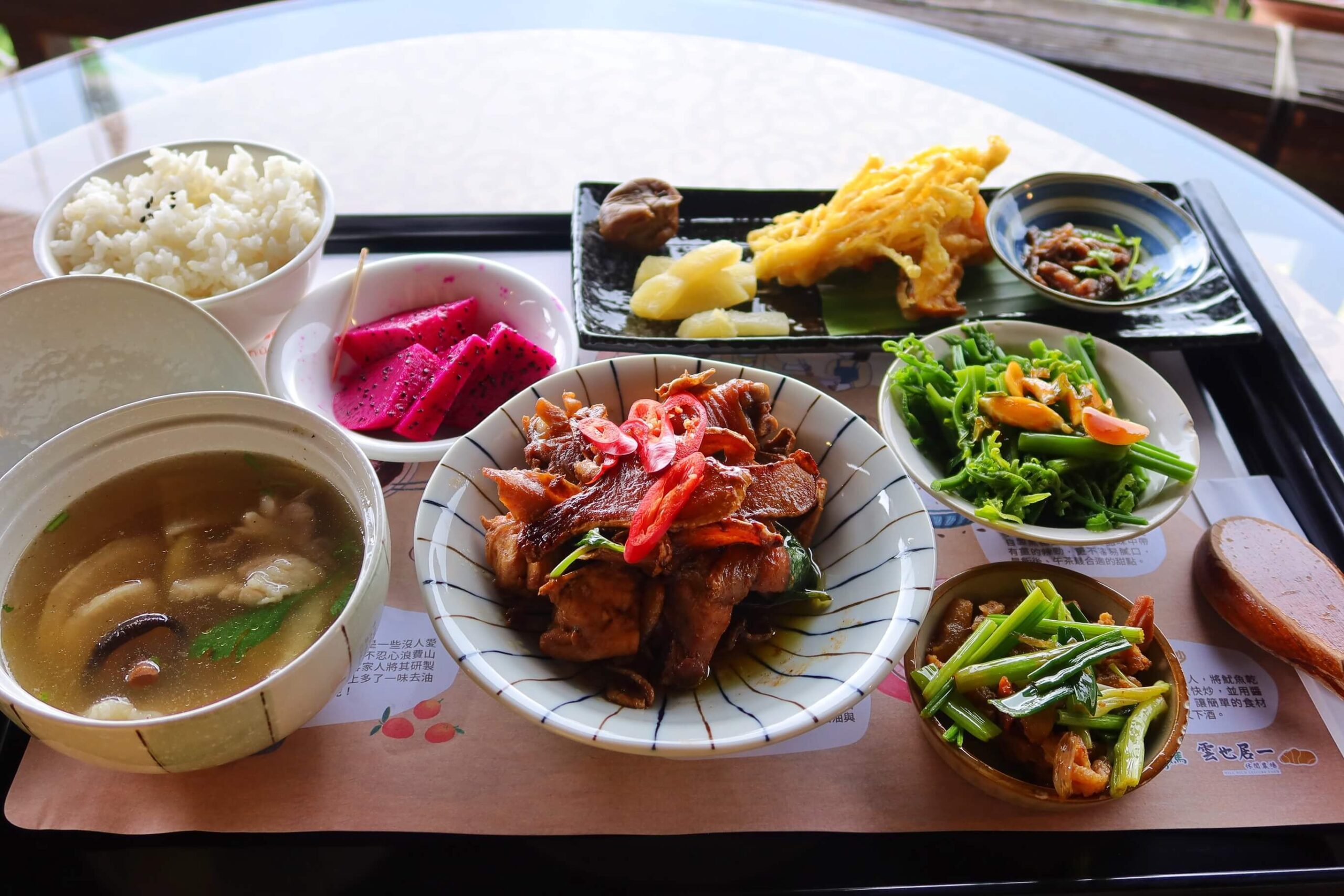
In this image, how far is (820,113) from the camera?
3.52 meters

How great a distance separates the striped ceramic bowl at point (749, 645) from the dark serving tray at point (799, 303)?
0.51m

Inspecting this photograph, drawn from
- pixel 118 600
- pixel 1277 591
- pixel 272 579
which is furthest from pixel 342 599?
pixel 1277 591

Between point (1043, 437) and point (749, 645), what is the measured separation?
0.87 metres

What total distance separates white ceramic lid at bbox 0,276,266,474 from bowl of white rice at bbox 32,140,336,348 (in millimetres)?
303

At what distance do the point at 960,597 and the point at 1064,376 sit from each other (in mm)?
674

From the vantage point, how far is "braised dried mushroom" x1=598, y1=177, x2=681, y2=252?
2609mm

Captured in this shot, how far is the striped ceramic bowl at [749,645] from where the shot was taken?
131 cm

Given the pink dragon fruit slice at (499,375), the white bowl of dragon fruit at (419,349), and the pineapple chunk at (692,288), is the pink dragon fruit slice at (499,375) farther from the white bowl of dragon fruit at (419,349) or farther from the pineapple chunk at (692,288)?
the pineapple chunk at (692,288)

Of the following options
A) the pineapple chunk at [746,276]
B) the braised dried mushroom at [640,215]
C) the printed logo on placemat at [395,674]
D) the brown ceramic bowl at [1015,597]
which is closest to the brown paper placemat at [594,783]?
the printed logo on placemat at [395,674]

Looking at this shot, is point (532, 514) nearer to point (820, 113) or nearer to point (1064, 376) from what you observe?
point (1064, 376)

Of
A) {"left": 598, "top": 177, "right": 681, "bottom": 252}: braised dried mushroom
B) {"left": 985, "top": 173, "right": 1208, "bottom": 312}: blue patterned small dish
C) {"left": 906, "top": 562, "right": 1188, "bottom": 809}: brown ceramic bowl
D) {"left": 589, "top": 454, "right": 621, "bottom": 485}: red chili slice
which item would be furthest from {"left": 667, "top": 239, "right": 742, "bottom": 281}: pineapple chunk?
{"left": 906, "top": 562, "right": 1188, "bottom": 809}: brown ceramic bowl

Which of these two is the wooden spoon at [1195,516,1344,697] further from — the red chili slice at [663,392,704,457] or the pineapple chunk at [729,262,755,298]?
the pineapple chunk at [729,262,755,298]

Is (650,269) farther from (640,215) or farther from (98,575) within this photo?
(98,575)

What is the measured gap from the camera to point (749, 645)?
61.6 inches
